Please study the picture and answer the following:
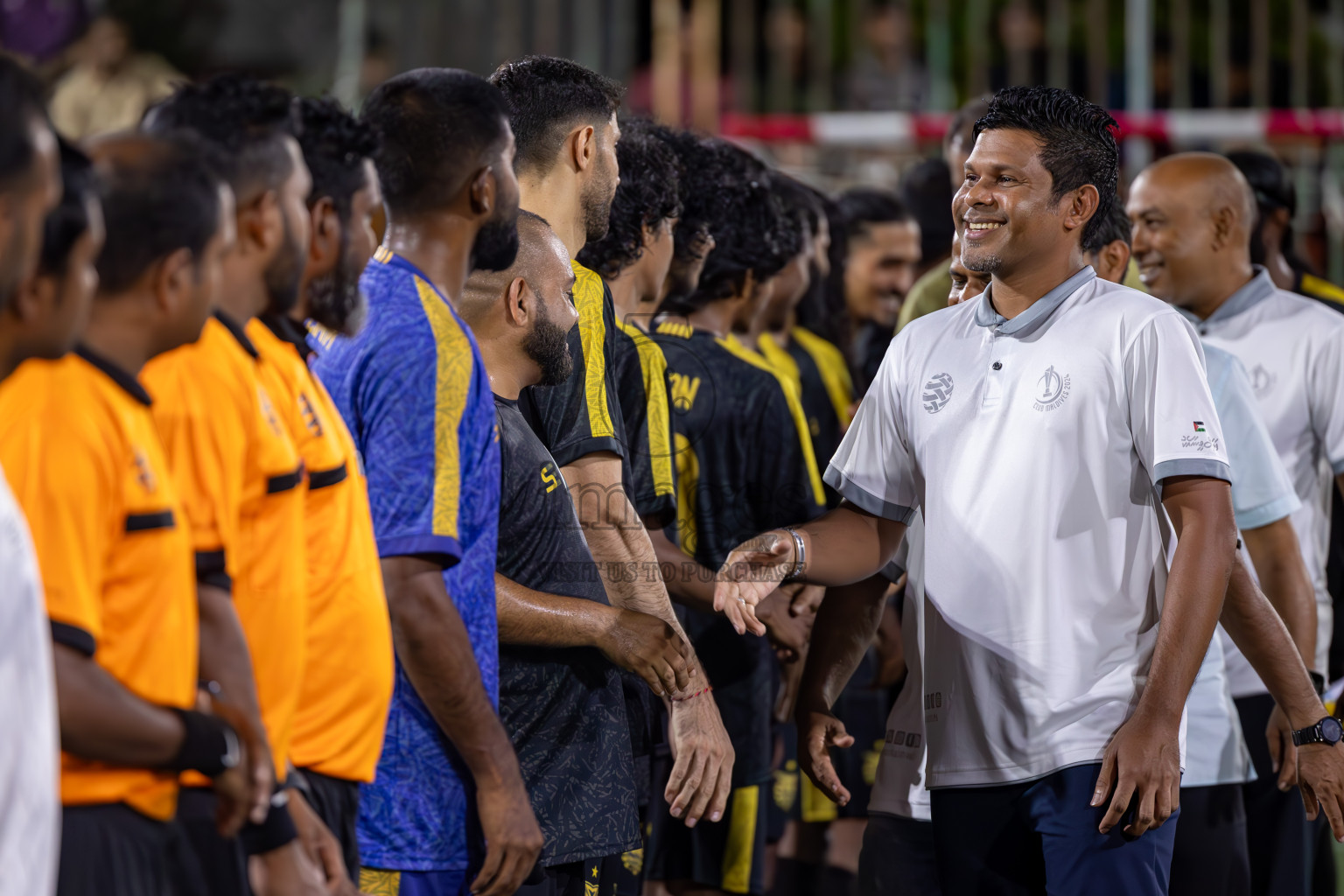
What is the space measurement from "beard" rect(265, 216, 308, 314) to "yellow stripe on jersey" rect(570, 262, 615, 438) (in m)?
1.22

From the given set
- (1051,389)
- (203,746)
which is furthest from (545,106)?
(203,746)

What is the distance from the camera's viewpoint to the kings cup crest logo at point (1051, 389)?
2.86 metres

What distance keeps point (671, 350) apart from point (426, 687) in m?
2.05

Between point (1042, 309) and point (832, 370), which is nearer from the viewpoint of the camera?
point (1042, 309)

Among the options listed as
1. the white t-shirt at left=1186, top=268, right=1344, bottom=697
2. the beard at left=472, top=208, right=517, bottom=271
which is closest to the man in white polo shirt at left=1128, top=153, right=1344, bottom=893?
the white t-shirt at left=1186, top=268, right=1344, bottom=697

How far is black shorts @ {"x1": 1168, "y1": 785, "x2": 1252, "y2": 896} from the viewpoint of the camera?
11.3ft

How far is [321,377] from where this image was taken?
7.73ft

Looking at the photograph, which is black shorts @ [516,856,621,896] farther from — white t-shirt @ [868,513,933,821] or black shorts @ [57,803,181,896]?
black shorts @ [57,803,181,896]

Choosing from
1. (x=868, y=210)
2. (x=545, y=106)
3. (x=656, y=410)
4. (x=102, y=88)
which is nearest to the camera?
(x=545, y=106)

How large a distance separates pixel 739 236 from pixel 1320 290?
80.6 inches

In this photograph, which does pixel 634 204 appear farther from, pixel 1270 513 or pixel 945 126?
pixel 945 126

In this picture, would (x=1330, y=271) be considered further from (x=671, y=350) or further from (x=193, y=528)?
(x=193, y=528)

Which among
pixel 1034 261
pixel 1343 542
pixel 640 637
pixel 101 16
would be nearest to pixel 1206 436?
pixel 1034 261

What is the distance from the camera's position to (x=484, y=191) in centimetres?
248
